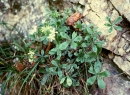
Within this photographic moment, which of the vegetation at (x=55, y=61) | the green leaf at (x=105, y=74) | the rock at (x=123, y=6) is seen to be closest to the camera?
the green leaf at (x=105, y=74)

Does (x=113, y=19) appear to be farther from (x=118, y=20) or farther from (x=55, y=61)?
(x=55, y=61)

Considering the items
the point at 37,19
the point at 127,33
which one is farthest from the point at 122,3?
the point at 37,19

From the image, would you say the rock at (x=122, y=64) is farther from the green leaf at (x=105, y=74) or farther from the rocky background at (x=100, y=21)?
the green leaf at (x=105, y=74)

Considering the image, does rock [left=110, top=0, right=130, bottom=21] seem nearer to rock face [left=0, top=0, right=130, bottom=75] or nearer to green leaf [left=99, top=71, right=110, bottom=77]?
rock face [left=0, top=0, right=130, bottom=75]

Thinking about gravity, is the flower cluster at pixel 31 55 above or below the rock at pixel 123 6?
above

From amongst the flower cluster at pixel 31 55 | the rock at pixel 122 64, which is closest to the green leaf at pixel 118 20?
the rock at pixel 122 64

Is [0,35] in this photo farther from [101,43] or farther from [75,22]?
[101,43]
